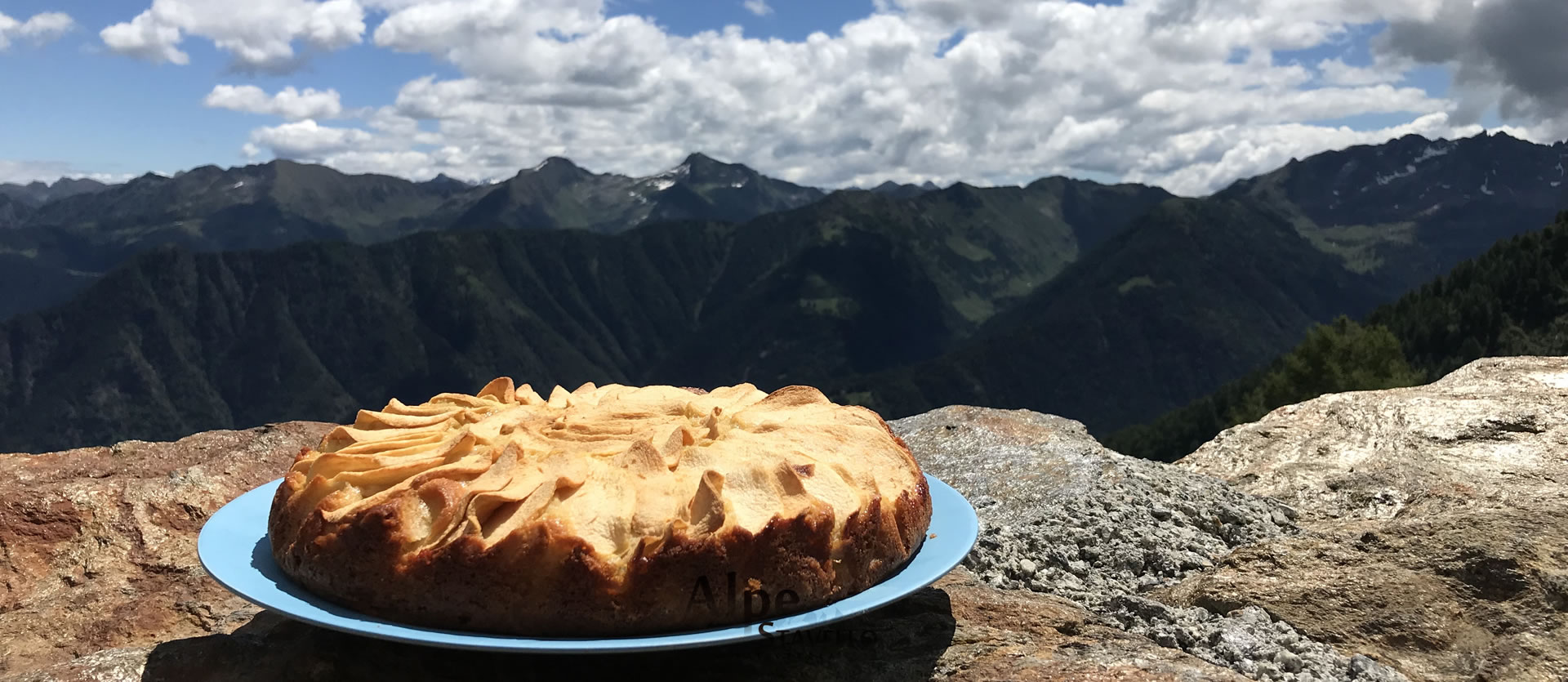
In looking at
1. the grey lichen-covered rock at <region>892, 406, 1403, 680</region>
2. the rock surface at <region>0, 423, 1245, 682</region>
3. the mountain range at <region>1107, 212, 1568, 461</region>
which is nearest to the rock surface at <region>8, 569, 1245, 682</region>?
the rock surface at <region>0, 423, 1245, 682</region>

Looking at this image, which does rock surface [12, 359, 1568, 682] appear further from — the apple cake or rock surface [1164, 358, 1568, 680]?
the apple cake

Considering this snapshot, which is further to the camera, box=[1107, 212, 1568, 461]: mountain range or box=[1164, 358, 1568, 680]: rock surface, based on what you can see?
box=[1107, 212, 1568, 461]: mountain range

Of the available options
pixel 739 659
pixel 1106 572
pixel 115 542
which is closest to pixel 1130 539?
pixel 1106 572

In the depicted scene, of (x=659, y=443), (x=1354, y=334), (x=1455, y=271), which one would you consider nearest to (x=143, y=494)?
(x=659, y=443)

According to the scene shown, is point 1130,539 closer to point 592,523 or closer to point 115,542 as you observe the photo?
point 592,523

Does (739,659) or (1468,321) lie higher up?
(1468,321)

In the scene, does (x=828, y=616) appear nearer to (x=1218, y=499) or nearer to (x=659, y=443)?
(x=659, y=443)

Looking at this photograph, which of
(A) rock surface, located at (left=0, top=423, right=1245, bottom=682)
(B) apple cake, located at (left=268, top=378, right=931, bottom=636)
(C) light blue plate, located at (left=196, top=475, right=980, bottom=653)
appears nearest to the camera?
(C) light blue plate, located at (left=196, top=475, right=980, bottom=653)

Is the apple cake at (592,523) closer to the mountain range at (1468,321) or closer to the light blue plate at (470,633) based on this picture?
the light blue plate at (470,633)
